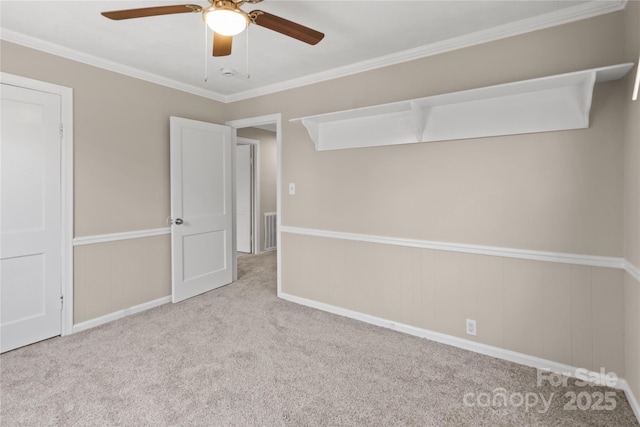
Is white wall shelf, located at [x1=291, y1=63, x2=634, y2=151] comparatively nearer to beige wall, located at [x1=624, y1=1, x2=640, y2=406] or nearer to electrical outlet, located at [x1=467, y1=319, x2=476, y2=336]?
beige wall, located at [x1=624, y1=1, x2=640, y2=406]

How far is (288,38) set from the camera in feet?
8.08

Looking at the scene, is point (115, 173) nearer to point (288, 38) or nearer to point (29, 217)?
point (29, 217)

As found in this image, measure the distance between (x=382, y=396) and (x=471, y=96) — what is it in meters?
2.07

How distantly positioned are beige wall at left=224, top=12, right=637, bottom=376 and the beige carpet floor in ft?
0.92

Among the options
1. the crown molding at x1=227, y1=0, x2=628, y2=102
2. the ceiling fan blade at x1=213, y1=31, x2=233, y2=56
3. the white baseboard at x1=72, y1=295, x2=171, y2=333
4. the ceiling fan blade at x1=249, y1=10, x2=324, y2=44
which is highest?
the crown molding at x1=227, y1=0, x2=628, y2=102

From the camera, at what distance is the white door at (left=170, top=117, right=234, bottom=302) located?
3479 mm

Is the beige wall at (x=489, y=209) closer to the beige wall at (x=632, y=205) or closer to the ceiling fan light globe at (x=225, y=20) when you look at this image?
the beige wall at (x=632, y=205)

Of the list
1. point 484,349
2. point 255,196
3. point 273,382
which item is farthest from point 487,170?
point 255,196

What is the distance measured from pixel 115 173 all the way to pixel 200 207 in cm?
92

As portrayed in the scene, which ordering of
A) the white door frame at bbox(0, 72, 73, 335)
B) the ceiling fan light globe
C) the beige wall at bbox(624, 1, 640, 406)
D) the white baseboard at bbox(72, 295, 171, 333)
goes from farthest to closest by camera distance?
1. the white baseboard at bbox(72, 295, 171, 333)
2. the white door frame at bbox(0, 72, 73, 335)
3. the beige wall at bbox(624, 1, 640, 406)
4. the ceiling fan light globe

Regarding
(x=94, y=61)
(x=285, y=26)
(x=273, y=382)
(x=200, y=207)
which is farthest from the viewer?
(x=200, y=207)

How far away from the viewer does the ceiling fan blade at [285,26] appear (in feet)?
5.33

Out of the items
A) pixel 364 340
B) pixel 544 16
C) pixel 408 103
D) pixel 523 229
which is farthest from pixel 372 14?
pixel 364 340

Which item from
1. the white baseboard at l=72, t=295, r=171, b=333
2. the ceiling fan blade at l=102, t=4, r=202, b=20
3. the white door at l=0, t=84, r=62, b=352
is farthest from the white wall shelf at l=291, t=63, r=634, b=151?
the white baseboard at l=72, t=295, r=171, b=333
